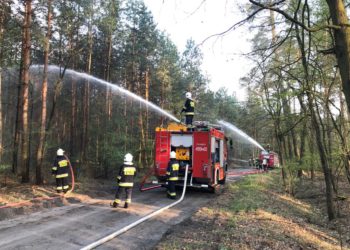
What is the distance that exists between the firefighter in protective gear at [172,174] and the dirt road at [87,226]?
0.95 meters

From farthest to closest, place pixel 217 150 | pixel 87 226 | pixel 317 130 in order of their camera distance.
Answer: pixel 217 150
pixel 317 130
pixel 87 226

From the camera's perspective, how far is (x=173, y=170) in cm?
1320

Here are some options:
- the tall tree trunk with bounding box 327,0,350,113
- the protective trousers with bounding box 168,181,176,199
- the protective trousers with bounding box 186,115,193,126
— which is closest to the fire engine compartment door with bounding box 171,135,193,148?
the protective trousers with bounding box 186,115,193,126

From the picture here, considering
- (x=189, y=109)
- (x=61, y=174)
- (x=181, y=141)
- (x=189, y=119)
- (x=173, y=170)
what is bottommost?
(x=61, y=174)

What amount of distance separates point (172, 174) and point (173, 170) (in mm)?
159

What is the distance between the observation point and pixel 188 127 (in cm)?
1438

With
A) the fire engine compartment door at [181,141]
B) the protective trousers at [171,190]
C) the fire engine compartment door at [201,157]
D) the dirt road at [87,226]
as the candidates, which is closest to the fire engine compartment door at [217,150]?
the fire engine compartment door at [201,157]

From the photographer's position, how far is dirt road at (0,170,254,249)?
686cm

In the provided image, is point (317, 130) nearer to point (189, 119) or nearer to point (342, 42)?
point (189, 119)

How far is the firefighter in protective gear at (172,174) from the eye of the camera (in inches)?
513

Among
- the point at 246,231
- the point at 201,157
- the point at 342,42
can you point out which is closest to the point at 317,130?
the point at 201,157

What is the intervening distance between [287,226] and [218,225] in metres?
1.76

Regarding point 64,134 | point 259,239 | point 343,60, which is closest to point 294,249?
point 259,239

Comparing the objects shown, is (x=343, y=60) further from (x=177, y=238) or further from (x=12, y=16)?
(x=12, y=16)
